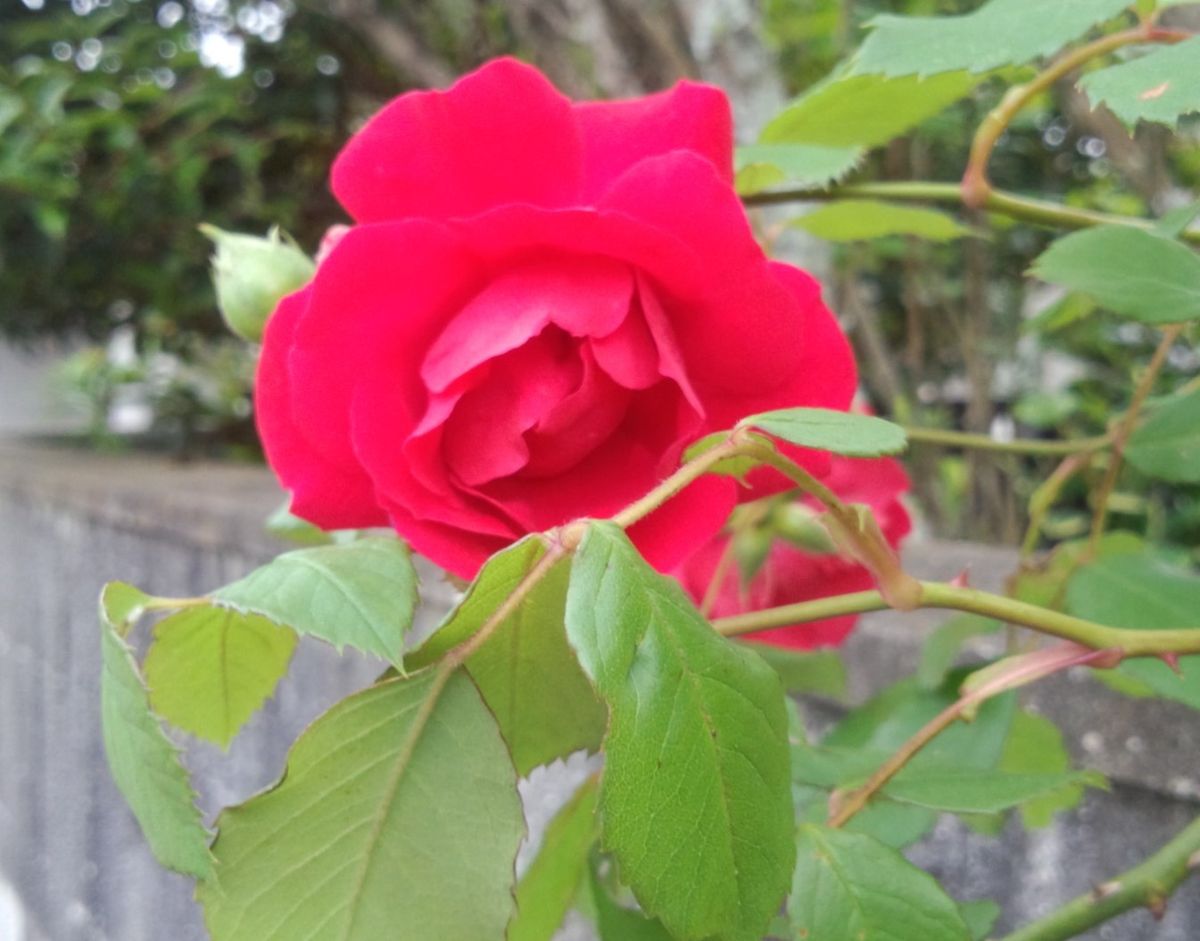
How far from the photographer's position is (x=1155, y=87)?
196 mm

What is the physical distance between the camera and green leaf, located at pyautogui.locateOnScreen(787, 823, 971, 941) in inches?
7.6

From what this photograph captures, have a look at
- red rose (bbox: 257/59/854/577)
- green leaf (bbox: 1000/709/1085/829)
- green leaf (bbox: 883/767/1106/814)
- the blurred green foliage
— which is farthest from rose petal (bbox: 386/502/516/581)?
the blurred green foliage

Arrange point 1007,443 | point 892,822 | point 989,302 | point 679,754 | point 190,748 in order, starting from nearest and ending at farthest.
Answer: point 679,754
point 892,822
point 1007,443
point 190,748
point 989,302

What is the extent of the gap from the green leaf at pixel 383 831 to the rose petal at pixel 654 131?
0.10m

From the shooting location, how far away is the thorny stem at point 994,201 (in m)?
0.28

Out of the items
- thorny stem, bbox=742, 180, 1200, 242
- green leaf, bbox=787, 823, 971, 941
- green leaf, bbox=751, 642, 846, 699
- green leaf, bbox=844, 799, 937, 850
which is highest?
thorny stem, bbox=742, 180, 1200, 242

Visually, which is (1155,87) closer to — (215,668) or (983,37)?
(983,37)

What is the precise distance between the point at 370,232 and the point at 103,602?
0.26 ft

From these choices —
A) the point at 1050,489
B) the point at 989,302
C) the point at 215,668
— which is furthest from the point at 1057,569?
the point at 989,302

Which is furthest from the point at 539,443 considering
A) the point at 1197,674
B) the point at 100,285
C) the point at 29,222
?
the point at 100,285

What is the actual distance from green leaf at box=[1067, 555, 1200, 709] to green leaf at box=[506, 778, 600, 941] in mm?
138

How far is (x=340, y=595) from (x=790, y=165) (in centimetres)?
17

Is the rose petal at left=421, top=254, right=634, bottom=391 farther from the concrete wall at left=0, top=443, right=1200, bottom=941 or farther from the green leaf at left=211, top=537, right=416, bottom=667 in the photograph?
the concrete wall at left=0, top=443, right=1200, bottom=941

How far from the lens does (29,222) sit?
4.27ft
